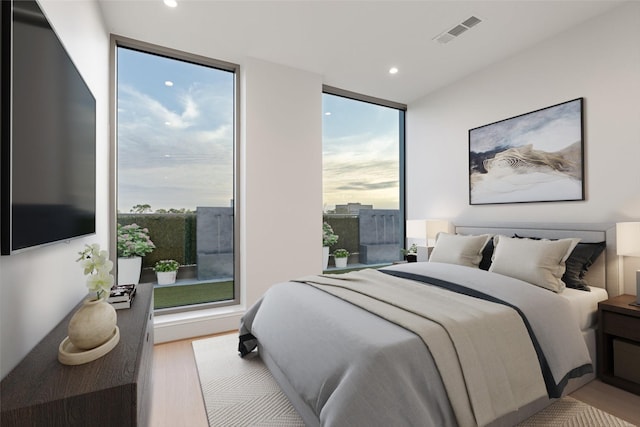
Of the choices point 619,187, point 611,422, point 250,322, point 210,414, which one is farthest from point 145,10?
point 611,422

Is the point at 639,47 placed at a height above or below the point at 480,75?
below

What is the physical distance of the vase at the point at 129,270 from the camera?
304 centimetres

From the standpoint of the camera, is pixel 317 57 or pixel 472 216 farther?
pixel 472 216

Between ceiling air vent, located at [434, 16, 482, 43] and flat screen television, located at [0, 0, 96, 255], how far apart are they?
9.76 ft

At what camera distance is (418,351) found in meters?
1.38

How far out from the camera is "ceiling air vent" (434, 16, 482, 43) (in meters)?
2.71

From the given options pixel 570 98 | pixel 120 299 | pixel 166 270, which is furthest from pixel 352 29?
pixel 166 270

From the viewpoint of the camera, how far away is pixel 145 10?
259 centimetres

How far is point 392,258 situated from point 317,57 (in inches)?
116

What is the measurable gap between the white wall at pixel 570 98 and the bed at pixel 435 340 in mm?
343

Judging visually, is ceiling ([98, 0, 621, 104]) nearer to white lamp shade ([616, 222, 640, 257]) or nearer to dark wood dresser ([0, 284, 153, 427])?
white lamp shade ([616, 222, 640, 257])

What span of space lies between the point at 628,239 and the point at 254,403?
2863 millimetres

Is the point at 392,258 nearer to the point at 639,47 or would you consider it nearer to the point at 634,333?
the point at 634,333

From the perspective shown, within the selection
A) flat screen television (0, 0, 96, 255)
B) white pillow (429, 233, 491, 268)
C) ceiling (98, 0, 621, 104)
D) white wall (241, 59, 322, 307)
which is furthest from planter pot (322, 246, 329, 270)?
flat screen television (0, 0, 96, 255)
